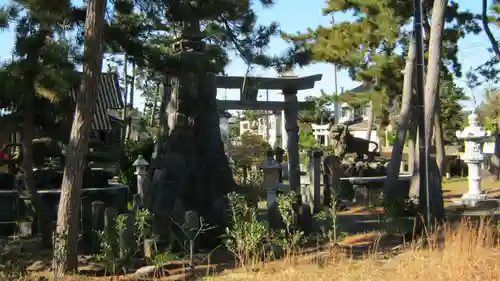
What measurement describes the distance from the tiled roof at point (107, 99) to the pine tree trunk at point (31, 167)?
13.0 m

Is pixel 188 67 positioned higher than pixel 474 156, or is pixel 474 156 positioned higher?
pixel 188 67

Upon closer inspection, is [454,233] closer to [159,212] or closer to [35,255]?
[159,212]

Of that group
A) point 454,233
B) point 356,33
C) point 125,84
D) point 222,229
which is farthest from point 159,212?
point 125,84

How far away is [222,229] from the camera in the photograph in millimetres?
9234

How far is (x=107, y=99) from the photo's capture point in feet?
81.8

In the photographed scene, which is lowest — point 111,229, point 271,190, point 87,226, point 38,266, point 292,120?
point 38,266

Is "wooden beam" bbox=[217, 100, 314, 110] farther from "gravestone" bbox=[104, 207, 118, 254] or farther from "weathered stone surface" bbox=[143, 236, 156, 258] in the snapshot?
"gravestone" bbox=[104, 207, 118, 254]

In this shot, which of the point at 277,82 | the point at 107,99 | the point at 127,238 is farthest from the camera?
the point at 107,99

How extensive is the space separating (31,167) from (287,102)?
6.79 m

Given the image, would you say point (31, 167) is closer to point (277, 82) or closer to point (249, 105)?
point (249, 105)

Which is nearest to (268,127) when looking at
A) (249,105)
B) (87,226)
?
→ (249,105)

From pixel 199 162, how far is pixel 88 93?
3.82 m

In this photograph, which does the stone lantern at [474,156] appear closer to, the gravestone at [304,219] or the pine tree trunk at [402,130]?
the pine tree trunk at [402,130]

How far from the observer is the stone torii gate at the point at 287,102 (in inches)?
528
